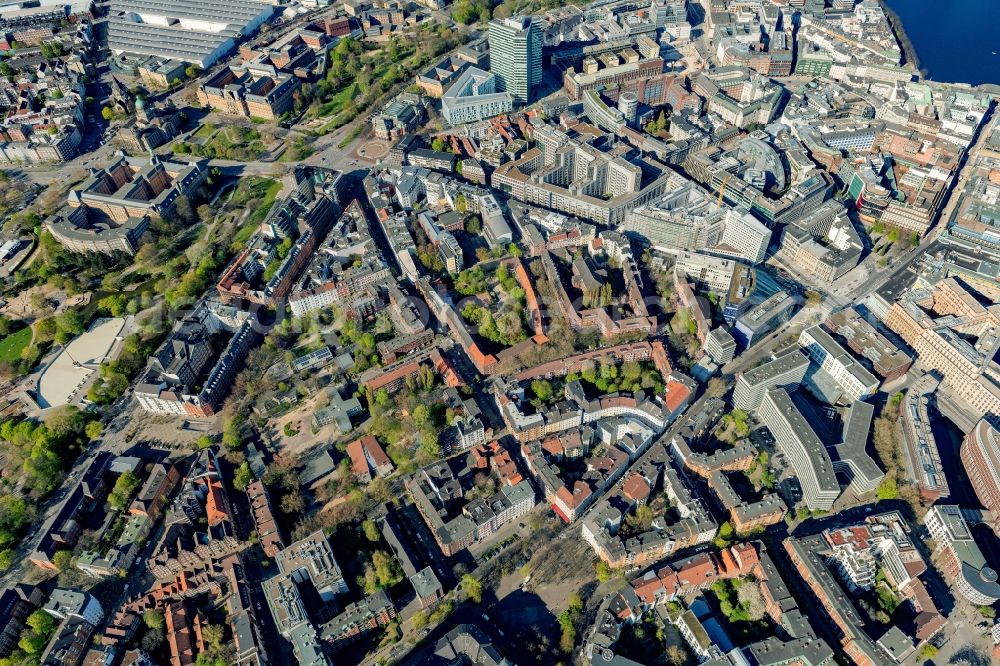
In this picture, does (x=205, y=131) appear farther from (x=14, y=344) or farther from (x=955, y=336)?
(x=955, y=336)

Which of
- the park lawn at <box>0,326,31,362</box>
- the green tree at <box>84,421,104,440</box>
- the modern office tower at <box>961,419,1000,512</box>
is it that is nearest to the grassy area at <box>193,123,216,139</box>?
the park lawn at <box>0,326,31,362</box>

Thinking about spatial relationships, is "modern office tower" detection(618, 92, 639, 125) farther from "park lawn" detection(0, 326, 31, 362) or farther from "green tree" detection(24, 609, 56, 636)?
"green tree" detection(24, 609, 56, 636)

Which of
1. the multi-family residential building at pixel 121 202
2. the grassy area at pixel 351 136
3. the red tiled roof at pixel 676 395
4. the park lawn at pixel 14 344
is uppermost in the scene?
the grassy area at pixel 351 136

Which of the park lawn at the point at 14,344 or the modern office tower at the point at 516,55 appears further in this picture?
the modern office tower at the point at 516,55

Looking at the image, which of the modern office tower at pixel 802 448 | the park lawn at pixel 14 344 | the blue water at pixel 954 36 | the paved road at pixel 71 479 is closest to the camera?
the paved road at pixel 71 479

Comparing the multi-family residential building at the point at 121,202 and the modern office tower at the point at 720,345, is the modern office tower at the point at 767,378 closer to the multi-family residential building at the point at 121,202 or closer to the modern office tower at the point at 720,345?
the modern office tower at the point at 720,345

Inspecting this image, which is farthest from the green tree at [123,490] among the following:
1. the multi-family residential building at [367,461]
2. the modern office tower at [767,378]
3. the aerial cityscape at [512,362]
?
the modern office tower at [767,378]

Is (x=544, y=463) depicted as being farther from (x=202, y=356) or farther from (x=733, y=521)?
(x=202, y=356)
